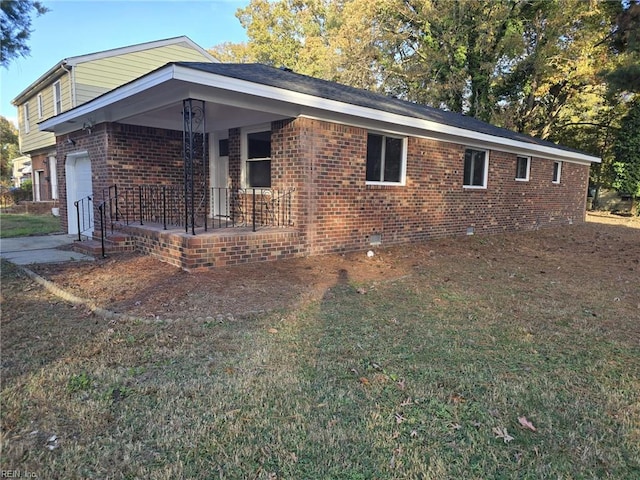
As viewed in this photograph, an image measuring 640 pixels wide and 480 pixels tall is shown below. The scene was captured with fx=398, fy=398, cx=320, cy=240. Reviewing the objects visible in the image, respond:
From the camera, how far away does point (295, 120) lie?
7.45m

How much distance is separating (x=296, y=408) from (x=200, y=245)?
4.00 metres

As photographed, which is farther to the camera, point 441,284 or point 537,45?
point 537,45

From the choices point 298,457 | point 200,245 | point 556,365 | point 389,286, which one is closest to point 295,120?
point 200,245

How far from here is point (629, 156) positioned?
20281mm

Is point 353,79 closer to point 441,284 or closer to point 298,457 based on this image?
point 441,284

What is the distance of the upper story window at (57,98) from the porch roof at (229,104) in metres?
7.17

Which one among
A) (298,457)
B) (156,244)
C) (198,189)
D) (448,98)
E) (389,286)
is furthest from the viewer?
(448,98)

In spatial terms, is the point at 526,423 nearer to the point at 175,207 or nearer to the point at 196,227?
the point at 196,227

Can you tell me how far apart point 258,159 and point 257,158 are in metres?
0.06

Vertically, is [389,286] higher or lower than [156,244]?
lower

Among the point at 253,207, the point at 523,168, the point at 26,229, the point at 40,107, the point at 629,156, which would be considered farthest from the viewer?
the point at 629,156

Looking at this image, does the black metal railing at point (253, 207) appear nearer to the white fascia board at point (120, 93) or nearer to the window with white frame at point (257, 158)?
the window with white frame at point (257, 158)

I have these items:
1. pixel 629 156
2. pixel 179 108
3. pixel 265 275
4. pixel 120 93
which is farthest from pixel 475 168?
pixel 629 156

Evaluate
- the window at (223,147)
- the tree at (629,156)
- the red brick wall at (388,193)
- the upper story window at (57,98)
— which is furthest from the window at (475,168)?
the upper story window at (57,98)
